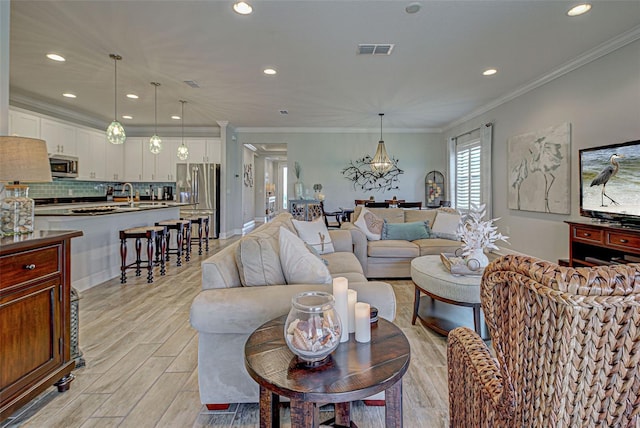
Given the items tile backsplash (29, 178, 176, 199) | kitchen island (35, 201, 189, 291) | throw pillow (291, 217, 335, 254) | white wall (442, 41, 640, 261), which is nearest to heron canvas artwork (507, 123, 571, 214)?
white wall (442, 41, 640, 261)

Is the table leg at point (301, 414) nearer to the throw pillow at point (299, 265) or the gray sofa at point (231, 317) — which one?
the gray sofa at point (231, 317)

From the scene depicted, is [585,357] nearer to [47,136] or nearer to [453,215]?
[453,215]

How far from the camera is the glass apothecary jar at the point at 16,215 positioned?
5.94ft

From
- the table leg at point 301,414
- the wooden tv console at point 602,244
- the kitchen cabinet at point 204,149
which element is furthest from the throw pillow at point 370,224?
the kitchen cabinet at point 204,149

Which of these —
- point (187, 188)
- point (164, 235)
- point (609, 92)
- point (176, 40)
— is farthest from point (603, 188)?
point (187, 188)

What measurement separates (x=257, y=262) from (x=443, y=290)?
1.50m

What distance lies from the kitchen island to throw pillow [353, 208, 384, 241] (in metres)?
3.18

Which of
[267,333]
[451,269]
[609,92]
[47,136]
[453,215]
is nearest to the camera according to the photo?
[267,333]

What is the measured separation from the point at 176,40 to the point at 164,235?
2.56 metres

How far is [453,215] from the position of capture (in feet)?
14.6

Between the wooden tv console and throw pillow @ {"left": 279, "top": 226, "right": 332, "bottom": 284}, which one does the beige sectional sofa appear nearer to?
the wooden tv console

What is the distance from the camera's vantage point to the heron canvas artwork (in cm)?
423

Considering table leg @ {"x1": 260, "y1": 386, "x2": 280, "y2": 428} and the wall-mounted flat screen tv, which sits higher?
the wall-mounted flat screen tv

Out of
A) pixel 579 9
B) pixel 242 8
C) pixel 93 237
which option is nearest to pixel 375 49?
pixel 242 8
